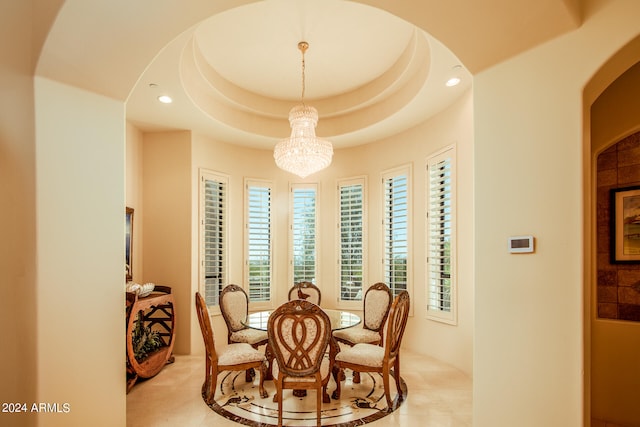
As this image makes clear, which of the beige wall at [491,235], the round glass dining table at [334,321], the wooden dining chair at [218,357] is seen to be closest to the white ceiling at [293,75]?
the beige wall at [491,235]

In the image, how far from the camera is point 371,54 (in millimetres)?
3814

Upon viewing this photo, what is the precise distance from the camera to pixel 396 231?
5012 millimetres

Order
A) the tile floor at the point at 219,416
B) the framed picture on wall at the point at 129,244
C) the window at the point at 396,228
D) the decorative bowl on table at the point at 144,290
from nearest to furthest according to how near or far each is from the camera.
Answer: the tile floor at the point at 219,416
the decorative bowl on table at the point at 144,290
the framed picture on wall at the point at 129,244
the window at the point at 396,228

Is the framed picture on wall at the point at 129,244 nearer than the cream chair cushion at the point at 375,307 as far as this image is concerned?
No

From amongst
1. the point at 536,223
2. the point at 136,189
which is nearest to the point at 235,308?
the point at 136,189

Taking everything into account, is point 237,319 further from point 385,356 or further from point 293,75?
point 293,75

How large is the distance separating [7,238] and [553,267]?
9.31 ft

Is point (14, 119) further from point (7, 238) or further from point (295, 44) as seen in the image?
point (295, 44)

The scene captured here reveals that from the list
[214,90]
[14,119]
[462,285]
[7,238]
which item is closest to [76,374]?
[7,238]

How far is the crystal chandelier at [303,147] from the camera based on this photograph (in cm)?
375

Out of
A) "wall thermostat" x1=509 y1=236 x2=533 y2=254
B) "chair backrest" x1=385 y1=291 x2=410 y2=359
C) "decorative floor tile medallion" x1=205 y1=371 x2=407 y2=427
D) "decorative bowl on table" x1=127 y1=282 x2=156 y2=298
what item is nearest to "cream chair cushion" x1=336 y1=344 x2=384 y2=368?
"chair backrest" x1=385 y1=291 x2=410 y2=359

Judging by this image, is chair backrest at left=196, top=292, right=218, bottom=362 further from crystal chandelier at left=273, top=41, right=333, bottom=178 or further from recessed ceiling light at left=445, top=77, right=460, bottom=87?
recessed ceiling light at left=445, top=77, right=460, bottom=87

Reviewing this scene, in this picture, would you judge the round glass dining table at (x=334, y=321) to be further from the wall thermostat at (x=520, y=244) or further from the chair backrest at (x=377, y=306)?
the wall thermostat at (x=520, y=244)

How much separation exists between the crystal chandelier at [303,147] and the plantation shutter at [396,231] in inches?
60.9
